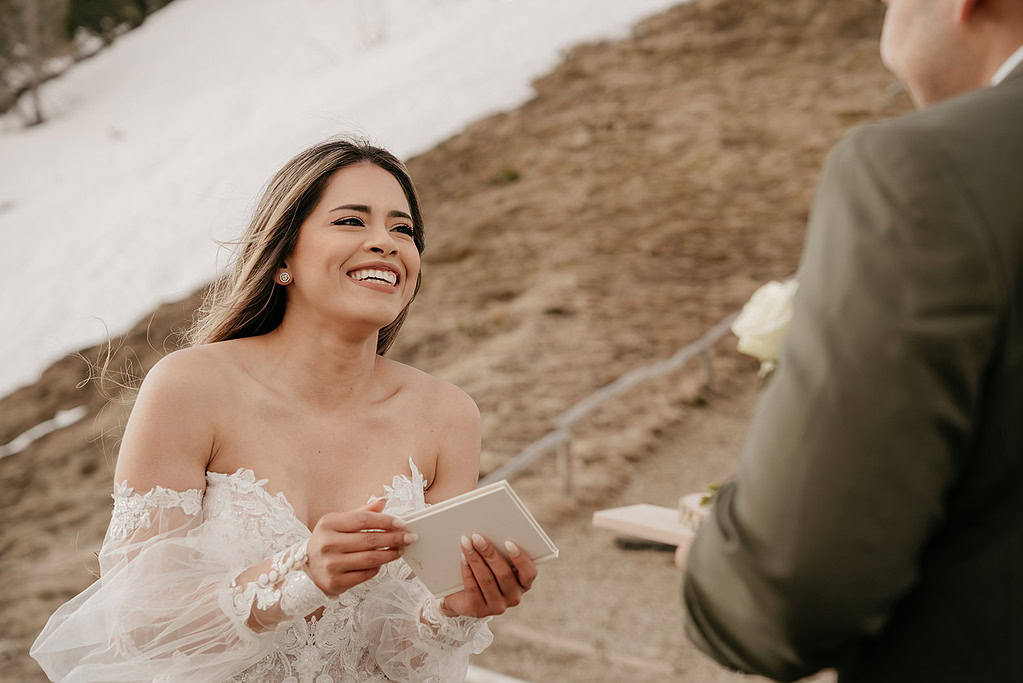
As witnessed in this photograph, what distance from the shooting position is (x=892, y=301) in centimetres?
96

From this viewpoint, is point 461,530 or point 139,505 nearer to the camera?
point 461,530

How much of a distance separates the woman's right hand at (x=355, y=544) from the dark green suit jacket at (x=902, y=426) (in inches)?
35.2

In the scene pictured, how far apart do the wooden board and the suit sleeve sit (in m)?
0.47

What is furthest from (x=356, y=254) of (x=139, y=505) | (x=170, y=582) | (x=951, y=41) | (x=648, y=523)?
(x=951, y=41)

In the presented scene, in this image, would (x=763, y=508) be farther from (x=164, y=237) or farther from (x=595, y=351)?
(x=164, y=237)

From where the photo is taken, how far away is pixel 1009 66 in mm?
1094

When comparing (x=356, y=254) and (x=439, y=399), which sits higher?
(x=356, y=254)

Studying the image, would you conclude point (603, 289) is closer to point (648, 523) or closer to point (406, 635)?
point (406, 635)

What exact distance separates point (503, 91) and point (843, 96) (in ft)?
18.0

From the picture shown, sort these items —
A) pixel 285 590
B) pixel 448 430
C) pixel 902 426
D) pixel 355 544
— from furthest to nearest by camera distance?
1. pixel 448 430
2. pixel 285 590
3. pixel 355 544
4. pixel 902 426

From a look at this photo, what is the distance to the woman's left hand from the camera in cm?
188

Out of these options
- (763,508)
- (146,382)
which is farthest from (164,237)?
(763,508)

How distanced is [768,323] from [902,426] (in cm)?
73

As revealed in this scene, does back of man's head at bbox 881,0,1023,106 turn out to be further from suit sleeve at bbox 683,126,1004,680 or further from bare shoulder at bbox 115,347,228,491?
A: bare shoulder at bbox 115,347,228,491
